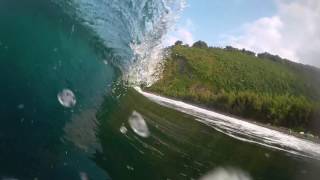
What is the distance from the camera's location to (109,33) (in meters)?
27.0

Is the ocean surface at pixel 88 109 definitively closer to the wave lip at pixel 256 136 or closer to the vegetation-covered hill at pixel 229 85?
the wave lip at pixel 256 136

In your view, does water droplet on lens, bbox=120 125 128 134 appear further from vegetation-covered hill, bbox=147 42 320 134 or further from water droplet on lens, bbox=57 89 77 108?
vegetation-covered hill, bbox=147 42 320 134

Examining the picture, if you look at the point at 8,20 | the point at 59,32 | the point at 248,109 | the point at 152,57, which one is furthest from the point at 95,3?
the point at 248,109

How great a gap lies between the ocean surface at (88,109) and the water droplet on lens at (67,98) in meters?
0.06

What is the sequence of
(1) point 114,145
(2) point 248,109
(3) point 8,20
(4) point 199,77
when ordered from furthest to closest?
(4) point 199,77, (2) point 248,109, (3) point 8,20, (1) point 114,145

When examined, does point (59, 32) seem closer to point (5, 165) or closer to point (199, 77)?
point (5, 165)

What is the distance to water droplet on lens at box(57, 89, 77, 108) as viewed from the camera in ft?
55.3

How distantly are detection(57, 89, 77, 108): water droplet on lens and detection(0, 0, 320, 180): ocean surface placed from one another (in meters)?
0.06

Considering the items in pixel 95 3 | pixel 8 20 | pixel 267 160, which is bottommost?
pixel 267 160

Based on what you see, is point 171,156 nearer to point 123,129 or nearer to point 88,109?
point 123,129

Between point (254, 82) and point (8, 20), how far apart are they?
165 m

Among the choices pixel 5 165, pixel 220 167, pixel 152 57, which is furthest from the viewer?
pixel 152 57

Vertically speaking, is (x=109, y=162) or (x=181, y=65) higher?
(x=181, y=65)

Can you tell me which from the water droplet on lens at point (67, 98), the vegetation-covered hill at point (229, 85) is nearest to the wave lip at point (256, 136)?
the water droplet on lens at point (67, 98)
